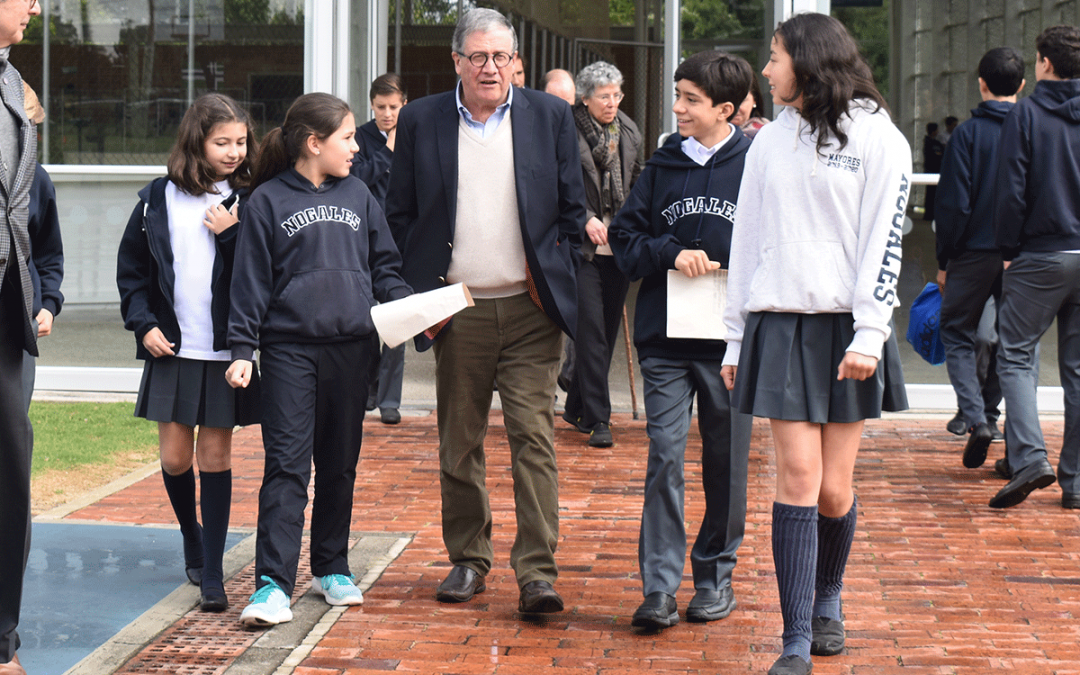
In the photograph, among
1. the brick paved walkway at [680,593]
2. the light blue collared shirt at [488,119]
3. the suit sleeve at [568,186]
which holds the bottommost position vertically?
the brick paved walkway at [680,593]

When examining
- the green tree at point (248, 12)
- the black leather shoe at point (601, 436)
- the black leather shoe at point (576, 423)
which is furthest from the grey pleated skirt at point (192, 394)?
the green tree at point (248, 12)

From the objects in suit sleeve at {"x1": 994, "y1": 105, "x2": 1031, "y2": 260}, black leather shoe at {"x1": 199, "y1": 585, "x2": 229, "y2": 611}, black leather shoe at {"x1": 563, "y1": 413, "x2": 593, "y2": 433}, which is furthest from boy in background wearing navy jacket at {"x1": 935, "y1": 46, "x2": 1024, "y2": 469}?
black leather shoe at {"x1": 199, "y1": 585, "x2": 229, "y2": 611}

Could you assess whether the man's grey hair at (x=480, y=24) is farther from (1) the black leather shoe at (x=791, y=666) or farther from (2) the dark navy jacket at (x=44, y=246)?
(1) the black leather shoe at (x=791, y=666)

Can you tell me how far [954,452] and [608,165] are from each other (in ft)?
8.68

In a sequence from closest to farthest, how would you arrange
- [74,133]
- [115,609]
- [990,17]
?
[115,609]
[990,17]
[74,133]

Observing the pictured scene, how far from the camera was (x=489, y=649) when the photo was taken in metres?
4.35

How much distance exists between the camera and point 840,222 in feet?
12.8

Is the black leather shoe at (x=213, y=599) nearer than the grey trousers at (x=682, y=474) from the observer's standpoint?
No

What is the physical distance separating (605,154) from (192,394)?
148 inches

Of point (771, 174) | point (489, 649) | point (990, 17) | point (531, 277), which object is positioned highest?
point (990, 17)

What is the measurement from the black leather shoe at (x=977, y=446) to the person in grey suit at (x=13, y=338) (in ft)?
16.7

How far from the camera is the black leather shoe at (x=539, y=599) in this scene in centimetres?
461

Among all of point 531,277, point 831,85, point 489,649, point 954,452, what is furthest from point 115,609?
point 954,452

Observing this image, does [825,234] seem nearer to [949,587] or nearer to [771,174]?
[771,174]
